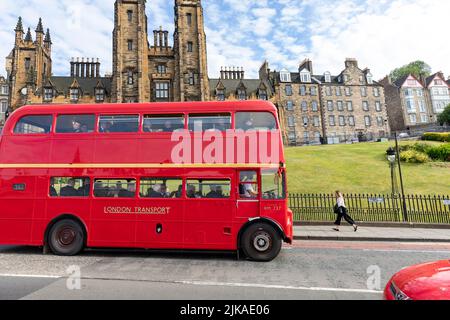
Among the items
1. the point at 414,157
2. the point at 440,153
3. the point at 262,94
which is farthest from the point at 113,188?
the point at 262,94

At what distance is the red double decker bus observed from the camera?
7727 millimetres

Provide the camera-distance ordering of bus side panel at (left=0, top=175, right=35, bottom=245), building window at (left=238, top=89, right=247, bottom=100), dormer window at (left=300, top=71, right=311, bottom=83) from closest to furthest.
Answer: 1. bus side panel at (left=0, top=175, right=35, bottom=245)
2. building window at (left=238, top=89, right=247, bottom=100)
3. dormer window at (left=300, top=71, right=311, bottom=83)

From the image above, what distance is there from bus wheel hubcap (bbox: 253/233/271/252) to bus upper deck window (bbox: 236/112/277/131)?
132 inches

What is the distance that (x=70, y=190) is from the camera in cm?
817

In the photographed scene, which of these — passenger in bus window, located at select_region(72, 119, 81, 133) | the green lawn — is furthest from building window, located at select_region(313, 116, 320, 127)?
passenger in bus window, located at select_region(72, 119, 81, 133)

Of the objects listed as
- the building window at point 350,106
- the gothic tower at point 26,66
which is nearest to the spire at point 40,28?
the gothic tower at point 26,66

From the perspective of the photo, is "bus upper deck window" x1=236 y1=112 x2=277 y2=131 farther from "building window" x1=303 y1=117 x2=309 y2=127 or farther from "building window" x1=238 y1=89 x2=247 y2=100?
"building window" x1=303 y1=117 x2=309 y2=127

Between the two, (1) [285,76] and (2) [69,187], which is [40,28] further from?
(2) [69,187]

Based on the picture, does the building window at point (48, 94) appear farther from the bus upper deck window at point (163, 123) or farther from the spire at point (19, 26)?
the bus upper deck window at point (163, 123)

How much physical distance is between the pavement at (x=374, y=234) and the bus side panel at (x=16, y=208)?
1022cm
